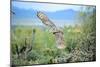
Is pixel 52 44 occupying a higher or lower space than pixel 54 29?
lower

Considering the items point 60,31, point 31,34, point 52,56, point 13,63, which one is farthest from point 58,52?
point 13,63

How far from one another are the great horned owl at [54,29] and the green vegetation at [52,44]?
46 millimetres

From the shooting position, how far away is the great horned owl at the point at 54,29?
2370mm

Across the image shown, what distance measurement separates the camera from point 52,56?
2.41 m

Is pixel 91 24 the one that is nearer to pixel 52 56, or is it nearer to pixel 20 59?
pixel 52 56

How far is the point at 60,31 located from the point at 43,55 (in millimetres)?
365

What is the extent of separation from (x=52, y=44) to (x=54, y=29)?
0.19 meters

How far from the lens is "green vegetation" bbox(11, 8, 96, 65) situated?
7.46ft

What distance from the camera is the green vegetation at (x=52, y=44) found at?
2.27 meters

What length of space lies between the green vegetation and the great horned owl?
5cm

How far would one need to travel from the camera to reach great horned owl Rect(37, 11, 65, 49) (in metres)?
2.37

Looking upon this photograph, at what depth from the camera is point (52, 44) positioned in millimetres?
2418
